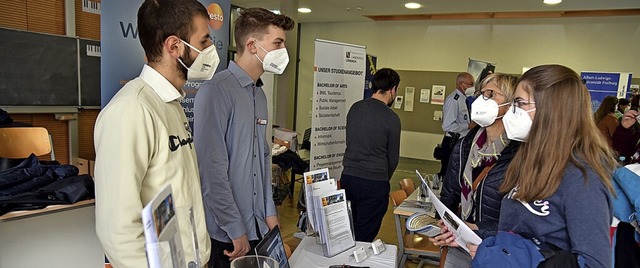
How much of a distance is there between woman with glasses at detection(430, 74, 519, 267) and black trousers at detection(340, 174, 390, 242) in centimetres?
97

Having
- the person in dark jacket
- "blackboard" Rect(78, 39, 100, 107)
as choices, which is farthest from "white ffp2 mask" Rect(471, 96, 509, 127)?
the person in dark jacket

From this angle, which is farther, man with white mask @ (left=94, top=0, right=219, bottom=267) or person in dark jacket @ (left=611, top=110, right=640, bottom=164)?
person in dark jacket @ (left=611, top=110, right=640, bottom=164)

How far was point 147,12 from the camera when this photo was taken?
1.15 metres

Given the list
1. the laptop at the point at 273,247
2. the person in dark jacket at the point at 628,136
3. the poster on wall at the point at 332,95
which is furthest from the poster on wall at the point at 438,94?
the laptop at the point at 273,247

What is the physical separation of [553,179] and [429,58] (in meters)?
7.47

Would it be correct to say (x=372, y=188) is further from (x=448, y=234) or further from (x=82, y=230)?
(x=82, y=230)

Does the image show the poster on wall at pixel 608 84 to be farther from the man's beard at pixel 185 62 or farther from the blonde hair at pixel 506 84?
the man's beard at pixel 185 62

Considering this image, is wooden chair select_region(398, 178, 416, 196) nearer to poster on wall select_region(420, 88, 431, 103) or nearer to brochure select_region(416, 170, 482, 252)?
brochure select_region(416, 170, 482, 252)

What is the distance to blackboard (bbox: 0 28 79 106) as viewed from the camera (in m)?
3.81

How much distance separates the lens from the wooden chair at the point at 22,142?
2.89 meters

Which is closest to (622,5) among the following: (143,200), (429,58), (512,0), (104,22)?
(512,0)

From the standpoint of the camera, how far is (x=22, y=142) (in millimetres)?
2971

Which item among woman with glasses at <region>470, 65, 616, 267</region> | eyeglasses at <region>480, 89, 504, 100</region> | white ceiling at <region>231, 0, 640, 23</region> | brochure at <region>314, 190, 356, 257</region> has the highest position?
white ceiling at <region>231, 0, 640, 23</region>

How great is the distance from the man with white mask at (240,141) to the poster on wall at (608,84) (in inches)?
275
